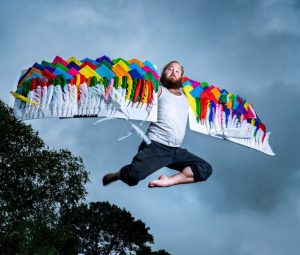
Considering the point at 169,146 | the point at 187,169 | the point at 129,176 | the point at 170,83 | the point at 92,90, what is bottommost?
the point at 129,176

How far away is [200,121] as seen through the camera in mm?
6035

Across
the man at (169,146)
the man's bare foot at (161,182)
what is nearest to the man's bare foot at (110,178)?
the man at (169,146)

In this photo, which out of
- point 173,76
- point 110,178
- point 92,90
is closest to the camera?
point 92,90

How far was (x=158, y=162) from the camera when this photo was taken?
Answer: 553 centimetres

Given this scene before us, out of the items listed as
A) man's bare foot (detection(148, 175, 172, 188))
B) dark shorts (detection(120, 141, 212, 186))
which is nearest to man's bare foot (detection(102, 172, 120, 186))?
dark shorts (detection(120, 141, 212, 186))

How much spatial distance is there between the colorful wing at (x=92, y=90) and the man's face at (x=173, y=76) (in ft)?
0.59

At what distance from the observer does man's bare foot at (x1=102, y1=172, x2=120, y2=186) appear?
5.56m

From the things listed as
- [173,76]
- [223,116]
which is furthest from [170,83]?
[223,116]

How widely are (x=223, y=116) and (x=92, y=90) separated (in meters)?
1.48

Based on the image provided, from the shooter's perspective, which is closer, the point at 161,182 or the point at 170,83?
the point at 161,182

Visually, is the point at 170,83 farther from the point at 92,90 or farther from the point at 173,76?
the point at 92,90

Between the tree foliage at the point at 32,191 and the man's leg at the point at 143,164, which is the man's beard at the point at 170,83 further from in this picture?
the tree foliage at the point at 32,191

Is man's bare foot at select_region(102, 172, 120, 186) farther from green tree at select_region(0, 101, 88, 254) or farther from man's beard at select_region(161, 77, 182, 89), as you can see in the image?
green tree at select_region(0, 101, 88, 254)

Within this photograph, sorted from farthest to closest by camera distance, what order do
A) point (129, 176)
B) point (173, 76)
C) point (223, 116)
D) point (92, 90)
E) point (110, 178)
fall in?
point (223, 116)
point (173, 76)
point (110, 178)
point (92, 90)
point (129, 176)
